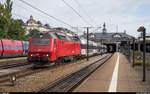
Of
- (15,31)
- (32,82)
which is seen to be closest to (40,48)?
(32,82)

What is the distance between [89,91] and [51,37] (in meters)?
9.81

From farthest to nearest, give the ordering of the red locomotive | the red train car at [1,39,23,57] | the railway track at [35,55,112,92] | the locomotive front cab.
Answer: the red train car at [1,39,23,57] < the red locomotive < the locomotive front cab < the railway track at [35,55,112,92]

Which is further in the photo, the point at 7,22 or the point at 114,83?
the point at 7,22

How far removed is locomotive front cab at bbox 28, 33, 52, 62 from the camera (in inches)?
686

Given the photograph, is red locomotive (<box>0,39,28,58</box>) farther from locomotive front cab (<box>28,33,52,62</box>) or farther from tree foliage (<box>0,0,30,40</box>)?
locomotive front cab (<box>28,33,52,62</box>)

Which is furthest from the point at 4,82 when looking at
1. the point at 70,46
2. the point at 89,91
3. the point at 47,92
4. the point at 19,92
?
the point at 70,46

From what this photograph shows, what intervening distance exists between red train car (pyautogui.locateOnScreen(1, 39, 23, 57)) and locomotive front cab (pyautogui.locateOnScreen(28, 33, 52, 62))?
44.1 ft

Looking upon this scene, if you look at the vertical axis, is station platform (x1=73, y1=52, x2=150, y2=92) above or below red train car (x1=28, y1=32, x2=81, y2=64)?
below

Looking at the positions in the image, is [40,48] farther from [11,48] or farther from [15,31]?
[15,31]

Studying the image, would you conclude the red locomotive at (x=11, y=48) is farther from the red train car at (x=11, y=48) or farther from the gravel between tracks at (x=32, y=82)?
the gravel between tracks at (x=32, y=82)

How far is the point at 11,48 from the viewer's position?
32312 millimetres

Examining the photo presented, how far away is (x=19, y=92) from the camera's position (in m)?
8.91

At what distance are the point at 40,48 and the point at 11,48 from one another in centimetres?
1624

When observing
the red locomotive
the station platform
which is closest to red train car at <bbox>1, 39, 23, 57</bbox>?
the red locomotive
